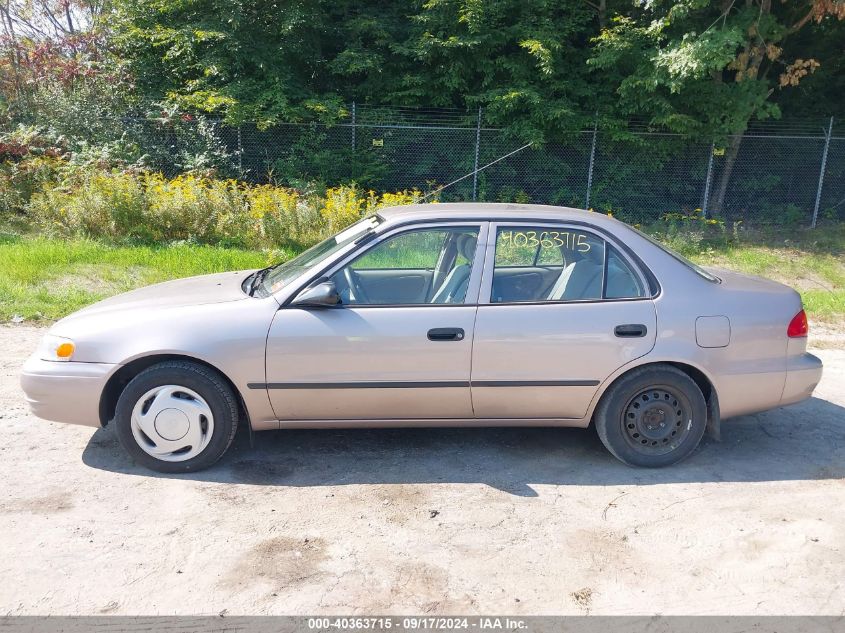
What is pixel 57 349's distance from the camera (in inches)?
171

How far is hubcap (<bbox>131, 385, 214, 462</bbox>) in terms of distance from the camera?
14.0 feet

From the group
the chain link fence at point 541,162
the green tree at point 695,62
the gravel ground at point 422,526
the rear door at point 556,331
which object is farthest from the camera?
the chain link fence at point 541,162

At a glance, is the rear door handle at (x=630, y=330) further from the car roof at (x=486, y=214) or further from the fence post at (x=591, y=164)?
the fence post at (x=591, y=164)

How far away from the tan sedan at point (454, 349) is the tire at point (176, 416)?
0.4 inches

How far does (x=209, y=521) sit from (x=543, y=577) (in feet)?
5.75

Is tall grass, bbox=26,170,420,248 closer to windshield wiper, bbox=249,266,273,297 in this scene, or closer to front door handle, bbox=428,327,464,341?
windshield wiper, bbox=249,266,273,297

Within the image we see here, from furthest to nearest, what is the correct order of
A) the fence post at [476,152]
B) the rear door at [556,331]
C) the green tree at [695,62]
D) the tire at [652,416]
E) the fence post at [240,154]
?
the fence post at [476,152] < the fence post at [240,154] < the green tree at [695,62] < the tire at [652,416] < the rear door at [556,331]

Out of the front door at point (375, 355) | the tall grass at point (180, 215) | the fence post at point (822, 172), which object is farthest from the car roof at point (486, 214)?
the fence post at point (822, 172)

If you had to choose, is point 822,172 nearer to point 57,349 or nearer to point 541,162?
point 541,162

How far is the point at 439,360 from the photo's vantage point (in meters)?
4.34

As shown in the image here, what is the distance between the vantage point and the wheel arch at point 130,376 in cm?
429

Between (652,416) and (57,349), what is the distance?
3.65 metres

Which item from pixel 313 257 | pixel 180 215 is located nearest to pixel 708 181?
pixel 180 215

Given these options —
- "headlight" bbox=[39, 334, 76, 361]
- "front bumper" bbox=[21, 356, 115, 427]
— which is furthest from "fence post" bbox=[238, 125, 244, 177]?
"front bumper" bbox=[21, 356, 115, 427]
